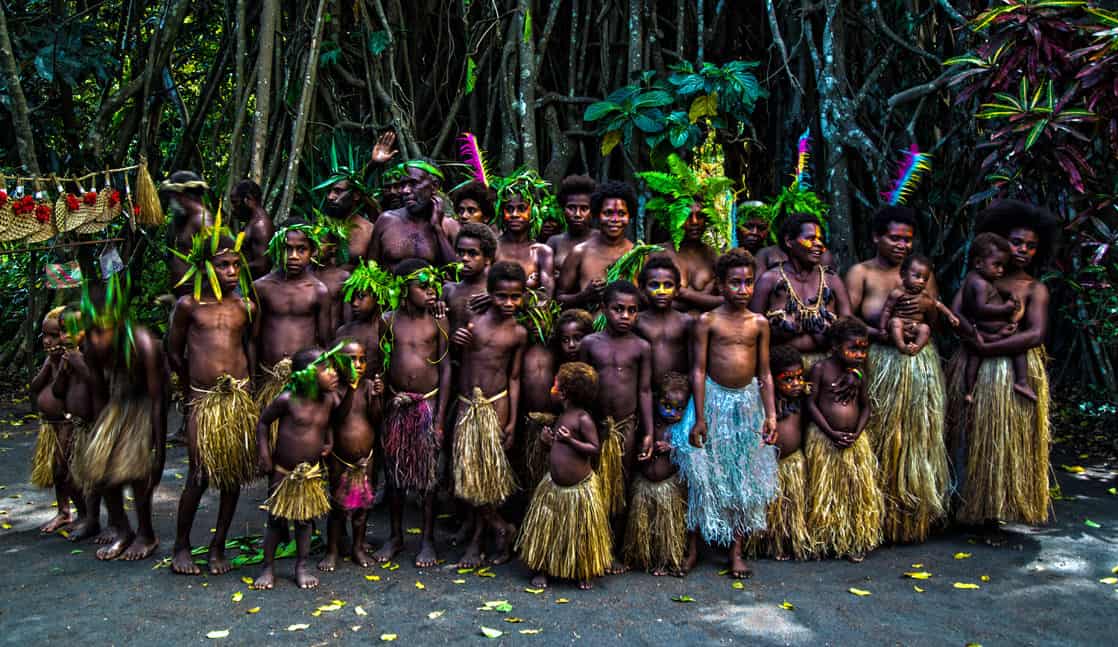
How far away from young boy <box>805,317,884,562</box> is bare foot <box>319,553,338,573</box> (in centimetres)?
188

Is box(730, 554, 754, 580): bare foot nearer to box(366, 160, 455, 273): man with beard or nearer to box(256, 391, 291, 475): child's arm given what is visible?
box(256, 391, 291, 475): child's arm

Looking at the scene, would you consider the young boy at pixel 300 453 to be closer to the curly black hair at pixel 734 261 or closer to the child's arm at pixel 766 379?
the curly black hair at pixel 734 261

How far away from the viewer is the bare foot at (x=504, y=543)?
3.75 metres

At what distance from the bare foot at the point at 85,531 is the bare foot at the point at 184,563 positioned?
2.13 feet

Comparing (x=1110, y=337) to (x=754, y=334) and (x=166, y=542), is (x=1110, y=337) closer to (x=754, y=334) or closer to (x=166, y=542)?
(x=754, y=334)

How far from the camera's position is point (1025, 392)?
13.0ft

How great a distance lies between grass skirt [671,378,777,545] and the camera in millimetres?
3643

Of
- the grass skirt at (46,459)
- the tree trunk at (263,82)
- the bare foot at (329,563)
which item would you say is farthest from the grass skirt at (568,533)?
the tree trunk at (263,82)

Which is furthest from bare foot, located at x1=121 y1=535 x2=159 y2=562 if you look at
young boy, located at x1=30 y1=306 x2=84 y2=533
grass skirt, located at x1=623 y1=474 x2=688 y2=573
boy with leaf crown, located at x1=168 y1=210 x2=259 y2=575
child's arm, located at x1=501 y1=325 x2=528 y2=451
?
grass skirt, located at x1=623 y1=474 x2=688 y2=573

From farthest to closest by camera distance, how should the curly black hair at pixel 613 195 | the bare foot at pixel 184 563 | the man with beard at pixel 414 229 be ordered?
1. the man with beard at pixel 414 229
2. the curly black hair at pixel 613 195
3. the bare foot at pixel 184 563

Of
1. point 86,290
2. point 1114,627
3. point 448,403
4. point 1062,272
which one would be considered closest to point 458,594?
point 448,403

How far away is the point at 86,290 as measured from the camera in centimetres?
381

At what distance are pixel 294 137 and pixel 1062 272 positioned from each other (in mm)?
4203

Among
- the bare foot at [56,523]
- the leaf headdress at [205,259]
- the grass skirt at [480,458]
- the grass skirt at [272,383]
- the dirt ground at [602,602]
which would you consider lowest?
the dirt ground at [602,602]
